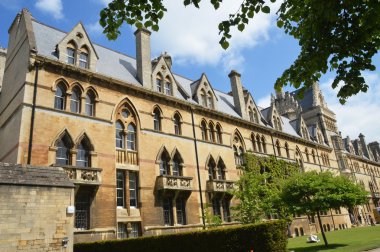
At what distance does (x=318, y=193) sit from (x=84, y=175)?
14854mm

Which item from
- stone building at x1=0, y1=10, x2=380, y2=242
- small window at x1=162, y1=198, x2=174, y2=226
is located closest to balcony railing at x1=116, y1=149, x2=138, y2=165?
stone building at x1=0, y1=10, x2=380, y2=242

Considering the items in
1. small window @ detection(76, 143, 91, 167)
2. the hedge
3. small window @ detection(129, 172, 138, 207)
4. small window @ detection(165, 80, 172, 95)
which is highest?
small window @ detection(165, 80, 172, 95)

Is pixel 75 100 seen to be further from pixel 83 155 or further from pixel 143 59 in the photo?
pixel 143 59

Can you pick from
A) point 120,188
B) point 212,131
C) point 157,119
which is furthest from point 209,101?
point 120,188

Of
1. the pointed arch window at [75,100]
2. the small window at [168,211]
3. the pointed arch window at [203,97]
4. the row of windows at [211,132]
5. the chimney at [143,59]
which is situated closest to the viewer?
the pointed arch window at [75,100]

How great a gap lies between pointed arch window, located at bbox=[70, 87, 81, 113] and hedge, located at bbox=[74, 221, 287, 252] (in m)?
9.38

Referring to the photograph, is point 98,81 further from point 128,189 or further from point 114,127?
point 128,189

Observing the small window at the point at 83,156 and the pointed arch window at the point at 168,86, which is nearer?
the small window at the point at 83,156

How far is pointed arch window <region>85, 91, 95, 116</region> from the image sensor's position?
72.5ft

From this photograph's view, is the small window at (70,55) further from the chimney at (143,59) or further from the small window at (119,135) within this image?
the chimney at (143,59)

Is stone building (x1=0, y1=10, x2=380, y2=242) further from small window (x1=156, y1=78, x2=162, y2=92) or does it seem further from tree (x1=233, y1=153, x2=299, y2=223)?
tree (x1=233, y1=153, x2=299, y2=223)

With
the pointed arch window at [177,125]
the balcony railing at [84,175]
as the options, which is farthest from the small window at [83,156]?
the pointed arch window at [177,125]

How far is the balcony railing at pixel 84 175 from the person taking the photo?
18469 millimetres

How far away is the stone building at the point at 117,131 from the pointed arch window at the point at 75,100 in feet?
0.23
